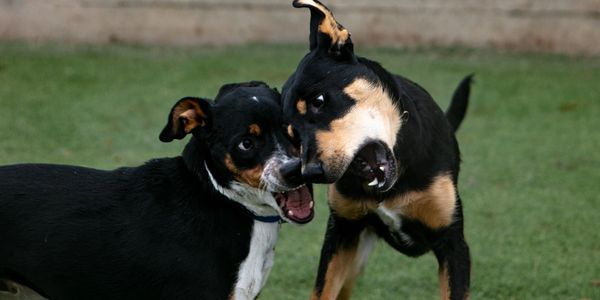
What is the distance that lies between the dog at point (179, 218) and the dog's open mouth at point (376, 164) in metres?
0.32

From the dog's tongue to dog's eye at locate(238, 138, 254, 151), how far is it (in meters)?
0.25

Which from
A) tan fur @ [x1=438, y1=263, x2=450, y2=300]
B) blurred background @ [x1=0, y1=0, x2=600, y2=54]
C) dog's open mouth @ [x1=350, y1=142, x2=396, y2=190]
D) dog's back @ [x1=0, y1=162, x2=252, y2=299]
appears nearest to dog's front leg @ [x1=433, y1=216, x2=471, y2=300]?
tan fur @ [x1=438, y1=263, x2=450, y2=300]

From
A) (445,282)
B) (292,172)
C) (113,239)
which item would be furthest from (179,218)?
(445,282)

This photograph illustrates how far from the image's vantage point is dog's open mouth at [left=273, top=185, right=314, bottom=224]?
429cm

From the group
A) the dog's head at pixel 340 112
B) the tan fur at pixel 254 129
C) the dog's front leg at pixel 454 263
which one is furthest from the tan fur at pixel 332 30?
the dog's front leg at pixel 454 263

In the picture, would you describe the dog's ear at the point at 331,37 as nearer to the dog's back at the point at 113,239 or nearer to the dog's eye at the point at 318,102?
the dog's eye at the point at 318,102

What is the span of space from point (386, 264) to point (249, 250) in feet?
6.84

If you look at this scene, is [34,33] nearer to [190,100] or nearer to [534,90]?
[534,90]

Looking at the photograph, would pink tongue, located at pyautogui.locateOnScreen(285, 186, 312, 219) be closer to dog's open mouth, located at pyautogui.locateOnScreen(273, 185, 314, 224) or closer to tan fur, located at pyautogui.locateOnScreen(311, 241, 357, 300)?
dog's open mouth, located at pyautogui.locateOnScreen(273, 185, 314, 224)

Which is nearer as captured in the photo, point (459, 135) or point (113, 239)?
point (113, 239)

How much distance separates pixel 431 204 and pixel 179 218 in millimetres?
1199

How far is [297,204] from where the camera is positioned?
4.36 meters

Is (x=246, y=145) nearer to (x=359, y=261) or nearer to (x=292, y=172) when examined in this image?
(x=292, y=172)

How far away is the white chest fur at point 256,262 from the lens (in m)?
4.23
